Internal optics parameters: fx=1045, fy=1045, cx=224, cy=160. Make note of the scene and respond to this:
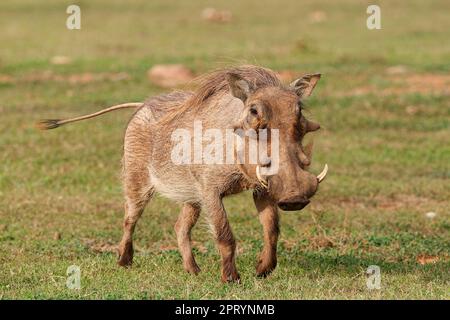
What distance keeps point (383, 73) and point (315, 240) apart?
310 inches

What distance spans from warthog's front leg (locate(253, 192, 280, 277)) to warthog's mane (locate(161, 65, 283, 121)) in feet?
2.32

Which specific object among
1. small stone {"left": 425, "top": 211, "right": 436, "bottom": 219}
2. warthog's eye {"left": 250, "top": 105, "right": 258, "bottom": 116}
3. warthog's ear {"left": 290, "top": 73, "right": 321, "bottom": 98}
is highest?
warthog's ear {"left": 290, "top": 73, "right": 321, "bottom": 98}

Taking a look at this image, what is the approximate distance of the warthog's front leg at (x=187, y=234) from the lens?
22.9 feet

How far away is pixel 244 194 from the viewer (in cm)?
986

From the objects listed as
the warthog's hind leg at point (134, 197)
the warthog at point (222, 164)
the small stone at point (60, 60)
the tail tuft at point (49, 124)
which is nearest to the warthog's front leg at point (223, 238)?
the warthog at point (222, 164)

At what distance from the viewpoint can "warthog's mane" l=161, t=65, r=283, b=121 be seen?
6.24m

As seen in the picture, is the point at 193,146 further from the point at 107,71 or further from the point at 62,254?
the point at 107,71

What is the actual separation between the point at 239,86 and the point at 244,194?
12.6 ft

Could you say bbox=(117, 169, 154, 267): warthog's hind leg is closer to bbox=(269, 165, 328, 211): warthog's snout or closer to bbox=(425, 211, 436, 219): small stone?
bbox=(269, 165, 328, 211): warthog's snout

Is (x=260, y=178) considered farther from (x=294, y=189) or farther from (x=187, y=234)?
(x=187, y=234)

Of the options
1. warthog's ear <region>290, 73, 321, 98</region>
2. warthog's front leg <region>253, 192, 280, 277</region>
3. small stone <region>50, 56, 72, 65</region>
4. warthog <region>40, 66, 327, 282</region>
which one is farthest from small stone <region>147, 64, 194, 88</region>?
warthog's ear <region>290, 73, 321, 98</region>

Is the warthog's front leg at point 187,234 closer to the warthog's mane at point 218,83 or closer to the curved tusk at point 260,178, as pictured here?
Result: the warthog's mane at point 218,83

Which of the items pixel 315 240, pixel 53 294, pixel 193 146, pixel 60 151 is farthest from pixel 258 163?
pixel 60 151

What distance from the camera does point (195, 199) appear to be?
688 cm
